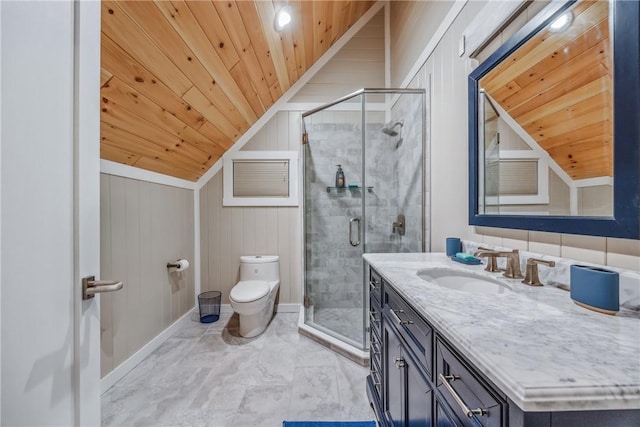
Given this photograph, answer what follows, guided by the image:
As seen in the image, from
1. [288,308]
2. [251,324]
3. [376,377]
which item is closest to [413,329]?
[376,377]

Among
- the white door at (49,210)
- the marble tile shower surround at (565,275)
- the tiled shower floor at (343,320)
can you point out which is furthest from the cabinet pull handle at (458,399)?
the tiled shower floor at (343,320)

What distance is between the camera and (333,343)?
2.06 metres

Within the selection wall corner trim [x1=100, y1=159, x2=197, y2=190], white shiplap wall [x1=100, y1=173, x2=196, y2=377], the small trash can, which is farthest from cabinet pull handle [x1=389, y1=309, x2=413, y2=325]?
the small trash can

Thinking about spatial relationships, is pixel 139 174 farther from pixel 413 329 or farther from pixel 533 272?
pixel 533 272

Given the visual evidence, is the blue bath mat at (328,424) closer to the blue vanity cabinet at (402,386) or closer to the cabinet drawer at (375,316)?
the blue vanity cabinet at (402,386)

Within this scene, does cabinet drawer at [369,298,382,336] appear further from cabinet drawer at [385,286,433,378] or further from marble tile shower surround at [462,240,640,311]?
marble tile shower surround at [462,240,640,311]

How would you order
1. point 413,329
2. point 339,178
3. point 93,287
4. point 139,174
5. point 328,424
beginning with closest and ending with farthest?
point 93,287 < point 413,329 < point 328,424 < point 139,174 < point 339,178

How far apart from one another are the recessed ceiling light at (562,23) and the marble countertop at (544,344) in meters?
0.85

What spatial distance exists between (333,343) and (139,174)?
1957mm

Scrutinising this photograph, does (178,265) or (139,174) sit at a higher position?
(139,174)

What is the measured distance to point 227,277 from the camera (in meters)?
2.80

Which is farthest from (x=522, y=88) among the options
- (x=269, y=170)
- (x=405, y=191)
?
(x=269, y=170)

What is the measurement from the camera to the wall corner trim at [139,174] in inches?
63.6

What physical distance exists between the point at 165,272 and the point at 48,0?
6.87ft
